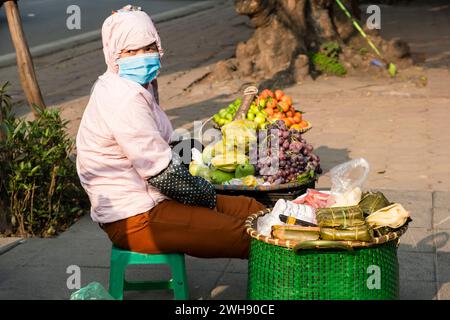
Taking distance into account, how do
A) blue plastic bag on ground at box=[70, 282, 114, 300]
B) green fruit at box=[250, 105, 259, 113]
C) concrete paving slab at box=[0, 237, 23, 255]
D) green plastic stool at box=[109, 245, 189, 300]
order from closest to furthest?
blue plastic bag on ground at box=[70, 282, 114, 300]
green plastic stool at box=[109, 245, 189, 300]
concrete paving slab at box=[0, 237, 23, 255]
green fruit at box=[250, 105, 259, 113]

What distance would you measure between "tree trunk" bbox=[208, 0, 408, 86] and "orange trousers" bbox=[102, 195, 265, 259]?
287 inches

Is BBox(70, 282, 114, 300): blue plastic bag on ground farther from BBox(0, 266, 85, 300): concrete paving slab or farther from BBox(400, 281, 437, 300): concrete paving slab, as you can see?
BBox(400, 281, 437, 300): concrete paving slab

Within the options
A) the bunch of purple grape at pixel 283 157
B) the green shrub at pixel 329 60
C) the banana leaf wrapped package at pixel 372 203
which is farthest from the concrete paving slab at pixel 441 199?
the green shrub at pixel 329 60

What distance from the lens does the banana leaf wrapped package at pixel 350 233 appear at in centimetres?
388

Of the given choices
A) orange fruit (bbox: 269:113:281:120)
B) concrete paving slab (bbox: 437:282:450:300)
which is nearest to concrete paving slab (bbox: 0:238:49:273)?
orange fruit (bbox: 269:113:281:120)

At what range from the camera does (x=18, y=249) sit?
229 inches

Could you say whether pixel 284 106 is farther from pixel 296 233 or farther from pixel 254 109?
pixel 296 233

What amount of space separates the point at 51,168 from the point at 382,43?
7.31 metres

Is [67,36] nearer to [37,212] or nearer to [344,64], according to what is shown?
[344,64]

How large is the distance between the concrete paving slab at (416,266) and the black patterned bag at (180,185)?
1.45 m

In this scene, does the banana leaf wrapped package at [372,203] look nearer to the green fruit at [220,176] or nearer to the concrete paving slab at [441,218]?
the green fruit at [220,176]

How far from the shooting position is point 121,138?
4.23 metres

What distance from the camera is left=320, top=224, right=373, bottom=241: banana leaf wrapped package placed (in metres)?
3.88
